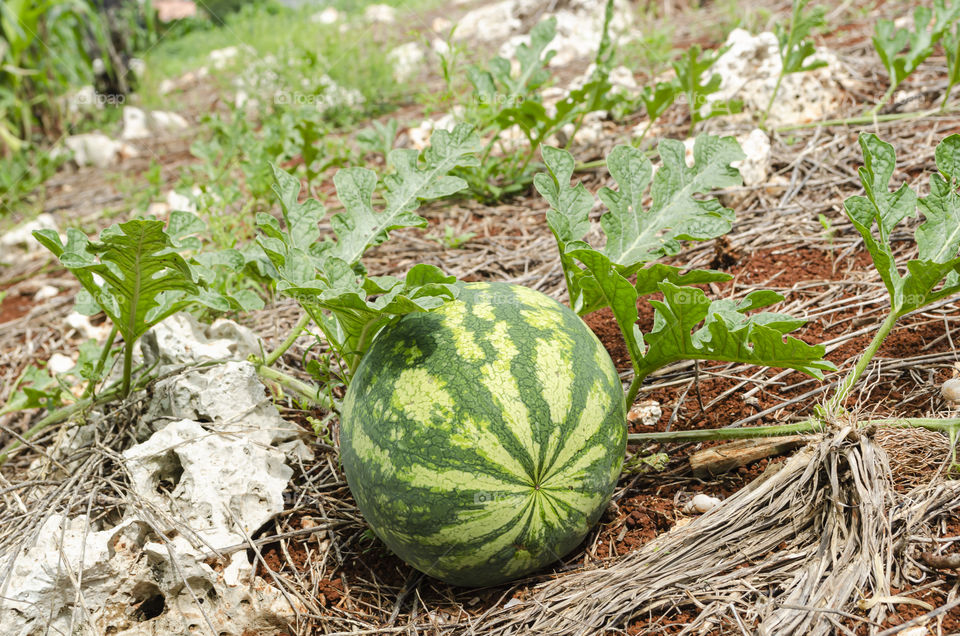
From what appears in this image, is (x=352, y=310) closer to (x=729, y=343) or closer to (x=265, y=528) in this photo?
(x=265, y=528)

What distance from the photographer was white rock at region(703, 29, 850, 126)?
377cm

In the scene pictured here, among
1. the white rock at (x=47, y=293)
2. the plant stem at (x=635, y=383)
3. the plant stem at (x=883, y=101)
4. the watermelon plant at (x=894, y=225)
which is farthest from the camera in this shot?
the white rock at (x=47, y=293)

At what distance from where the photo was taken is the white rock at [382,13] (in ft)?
29.3

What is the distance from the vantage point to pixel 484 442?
65.1 inches

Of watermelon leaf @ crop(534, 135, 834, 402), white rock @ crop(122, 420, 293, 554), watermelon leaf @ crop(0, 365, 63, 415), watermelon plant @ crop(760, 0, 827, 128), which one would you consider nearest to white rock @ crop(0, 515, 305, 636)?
white rock @ crop(122, 420, 293, 554)

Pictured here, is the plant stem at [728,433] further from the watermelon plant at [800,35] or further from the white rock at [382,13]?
the white rock at [382,13]

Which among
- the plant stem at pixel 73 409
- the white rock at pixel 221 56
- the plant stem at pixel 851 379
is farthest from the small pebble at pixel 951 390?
the white rock at pixel 221 56

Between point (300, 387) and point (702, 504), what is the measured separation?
4.39ft

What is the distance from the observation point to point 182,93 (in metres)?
8.58

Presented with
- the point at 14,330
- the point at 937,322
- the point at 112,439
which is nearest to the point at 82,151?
the point at 14,330


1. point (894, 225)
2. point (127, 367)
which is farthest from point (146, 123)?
point (894, 225)

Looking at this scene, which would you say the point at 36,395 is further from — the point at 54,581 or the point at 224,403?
the point at 54,581

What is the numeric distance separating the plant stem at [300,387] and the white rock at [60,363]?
1259 millimetres

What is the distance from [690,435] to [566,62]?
4.58 metres
